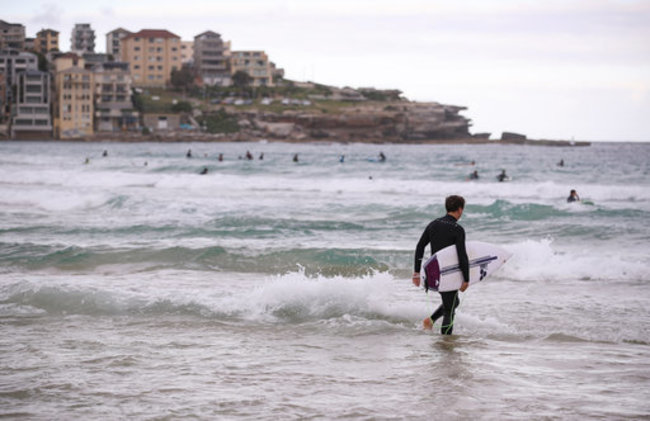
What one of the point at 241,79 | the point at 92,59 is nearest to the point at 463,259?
the point at 92,59

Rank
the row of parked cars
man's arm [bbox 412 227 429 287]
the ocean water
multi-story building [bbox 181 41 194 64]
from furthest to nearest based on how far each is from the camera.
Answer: multi-story building [bbox 181 41 194 64] → the row of parked cars → man's arm [bbox 412 227 429 287] → the ocean water

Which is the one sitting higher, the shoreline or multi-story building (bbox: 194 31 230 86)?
multi-story building (bbox: 194 31 230 86)

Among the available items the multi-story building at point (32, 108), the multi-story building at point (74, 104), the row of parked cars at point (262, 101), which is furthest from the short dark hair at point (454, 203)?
the row of parked cars at point (262, 101)

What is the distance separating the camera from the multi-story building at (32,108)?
13400 cm

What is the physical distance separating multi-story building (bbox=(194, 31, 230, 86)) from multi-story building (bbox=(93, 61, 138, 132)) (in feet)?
126

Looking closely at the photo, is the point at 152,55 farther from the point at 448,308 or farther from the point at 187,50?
the point at 448,308

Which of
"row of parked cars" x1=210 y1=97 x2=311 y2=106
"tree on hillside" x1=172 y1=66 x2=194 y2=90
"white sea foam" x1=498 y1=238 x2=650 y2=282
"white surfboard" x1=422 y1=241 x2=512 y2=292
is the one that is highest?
"tree on hillside" x1=172 y1=66 x2=194 y2=90

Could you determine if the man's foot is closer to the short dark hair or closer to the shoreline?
the short dark hair

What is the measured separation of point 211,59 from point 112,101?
4646 centimetres

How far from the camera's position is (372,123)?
16775 centimetres

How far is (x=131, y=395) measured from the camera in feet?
19.5

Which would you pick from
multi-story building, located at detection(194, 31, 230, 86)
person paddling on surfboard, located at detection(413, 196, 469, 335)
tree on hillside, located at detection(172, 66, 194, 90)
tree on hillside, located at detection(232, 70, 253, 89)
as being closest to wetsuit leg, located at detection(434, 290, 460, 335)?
person paddling on surfboard, located at detection(413, 196, 469, 335)

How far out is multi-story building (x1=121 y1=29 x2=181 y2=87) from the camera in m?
168

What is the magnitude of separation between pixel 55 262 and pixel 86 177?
28.4m
